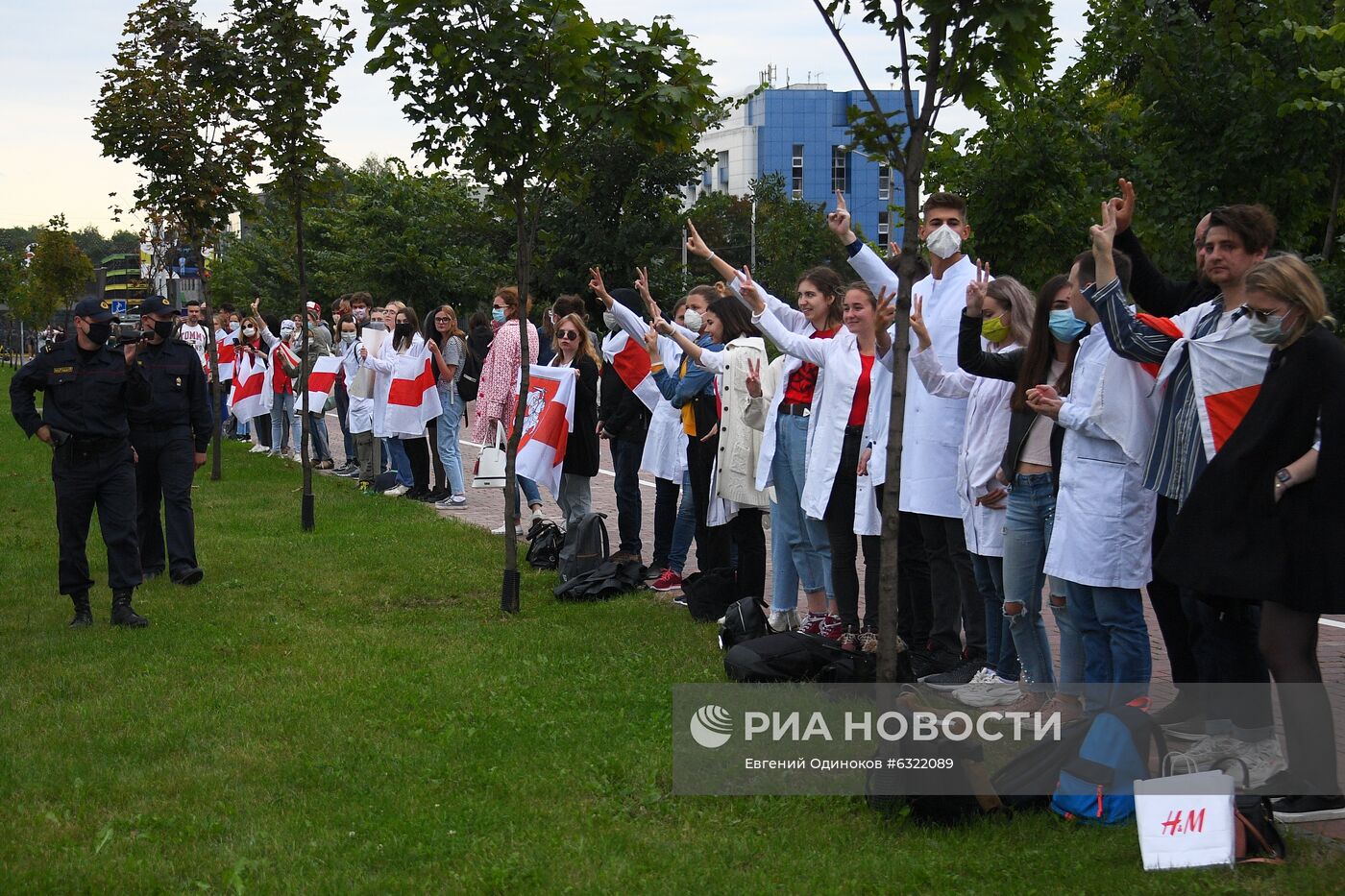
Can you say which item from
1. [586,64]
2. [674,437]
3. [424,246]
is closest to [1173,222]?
[674,437]

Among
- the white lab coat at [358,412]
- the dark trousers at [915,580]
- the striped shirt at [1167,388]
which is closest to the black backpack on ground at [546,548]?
the dark trousers at [915,580]

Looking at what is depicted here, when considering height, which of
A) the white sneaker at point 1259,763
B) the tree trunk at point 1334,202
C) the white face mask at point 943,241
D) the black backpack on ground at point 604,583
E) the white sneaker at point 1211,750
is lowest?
the black backpack on ground at point 604,583

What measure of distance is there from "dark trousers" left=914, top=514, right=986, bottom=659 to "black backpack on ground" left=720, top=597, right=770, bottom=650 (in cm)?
96

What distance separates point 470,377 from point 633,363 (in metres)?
4.84

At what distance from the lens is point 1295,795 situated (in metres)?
5.09

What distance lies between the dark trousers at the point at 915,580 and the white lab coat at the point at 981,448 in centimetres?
66

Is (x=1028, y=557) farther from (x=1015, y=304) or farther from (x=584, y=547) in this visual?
(x=584, y=547)

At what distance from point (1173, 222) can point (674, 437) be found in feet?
15.0

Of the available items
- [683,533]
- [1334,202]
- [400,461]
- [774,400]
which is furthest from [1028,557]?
[400,461]

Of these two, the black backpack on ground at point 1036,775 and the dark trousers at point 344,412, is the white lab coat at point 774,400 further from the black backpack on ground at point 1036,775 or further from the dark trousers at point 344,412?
the dark trousers at point 344,412

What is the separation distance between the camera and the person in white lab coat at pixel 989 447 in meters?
6.82

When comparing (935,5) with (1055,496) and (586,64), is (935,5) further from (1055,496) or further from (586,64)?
(586,64)

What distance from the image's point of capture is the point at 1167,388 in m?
5.72

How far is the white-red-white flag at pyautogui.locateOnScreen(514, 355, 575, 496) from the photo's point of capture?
11.8m
